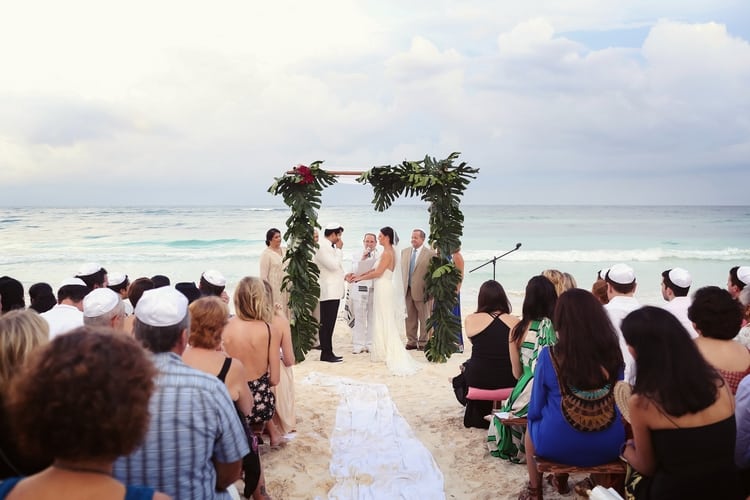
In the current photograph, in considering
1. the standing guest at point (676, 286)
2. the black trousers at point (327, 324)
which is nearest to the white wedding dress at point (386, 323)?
the black trousers at point (327, 324)

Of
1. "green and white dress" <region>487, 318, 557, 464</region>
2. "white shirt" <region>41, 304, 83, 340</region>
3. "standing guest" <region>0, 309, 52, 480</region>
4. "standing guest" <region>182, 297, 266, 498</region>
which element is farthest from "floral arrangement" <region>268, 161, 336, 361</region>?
"standing guest" <region>0, 309, 52, 480</region>

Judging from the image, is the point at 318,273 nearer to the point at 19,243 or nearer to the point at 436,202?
the point at 436,202

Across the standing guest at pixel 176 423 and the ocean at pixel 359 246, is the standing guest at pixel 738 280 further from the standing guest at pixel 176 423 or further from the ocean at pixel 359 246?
the ocean at pixel 359 246

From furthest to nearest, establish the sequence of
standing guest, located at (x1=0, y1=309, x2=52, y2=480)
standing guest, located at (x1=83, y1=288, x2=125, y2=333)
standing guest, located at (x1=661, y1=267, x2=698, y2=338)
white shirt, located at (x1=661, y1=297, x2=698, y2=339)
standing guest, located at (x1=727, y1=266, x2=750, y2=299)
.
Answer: standing guest, located at (x1=727, y1=266, x2=750, y2=299), standing guest, located at (x1=661, y1=267, x2=698, y2=338), white shirt, located at (x1=661, y1=297, x2=698, y2=339), standing guest, located at (x1=83, y1=288, x2=125, y2=333), standing guest, located at (x1=0, y1=309, x2=52, y2=480)

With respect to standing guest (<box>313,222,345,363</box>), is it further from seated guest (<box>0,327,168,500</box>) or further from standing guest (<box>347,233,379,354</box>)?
seated guest (<box>0,327,168,500</box>)

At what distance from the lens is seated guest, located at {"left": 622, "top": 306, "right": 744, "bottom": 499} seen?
263 cm

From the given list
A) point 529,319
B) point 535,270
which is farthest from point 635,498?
point 535,270

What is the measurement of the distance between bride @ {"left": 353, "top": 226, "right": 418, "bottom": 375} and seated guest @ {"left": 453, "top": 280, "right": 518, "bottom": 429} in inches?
116

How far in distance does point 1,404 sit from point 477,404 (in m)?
4.17

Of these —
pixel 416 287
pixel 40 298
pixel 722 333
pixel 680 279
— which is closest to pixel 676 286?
pixel 680 279

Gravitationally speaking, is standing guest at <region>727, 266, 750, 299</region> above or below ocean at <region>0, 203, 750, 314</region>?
above

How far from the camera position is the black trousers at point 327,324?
27.9 feet

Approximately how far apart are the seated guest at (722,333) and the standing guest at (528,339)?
103 cm

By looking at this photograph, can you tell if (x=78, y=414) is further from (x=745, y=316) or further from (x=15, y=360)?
(x=745, y=316)
